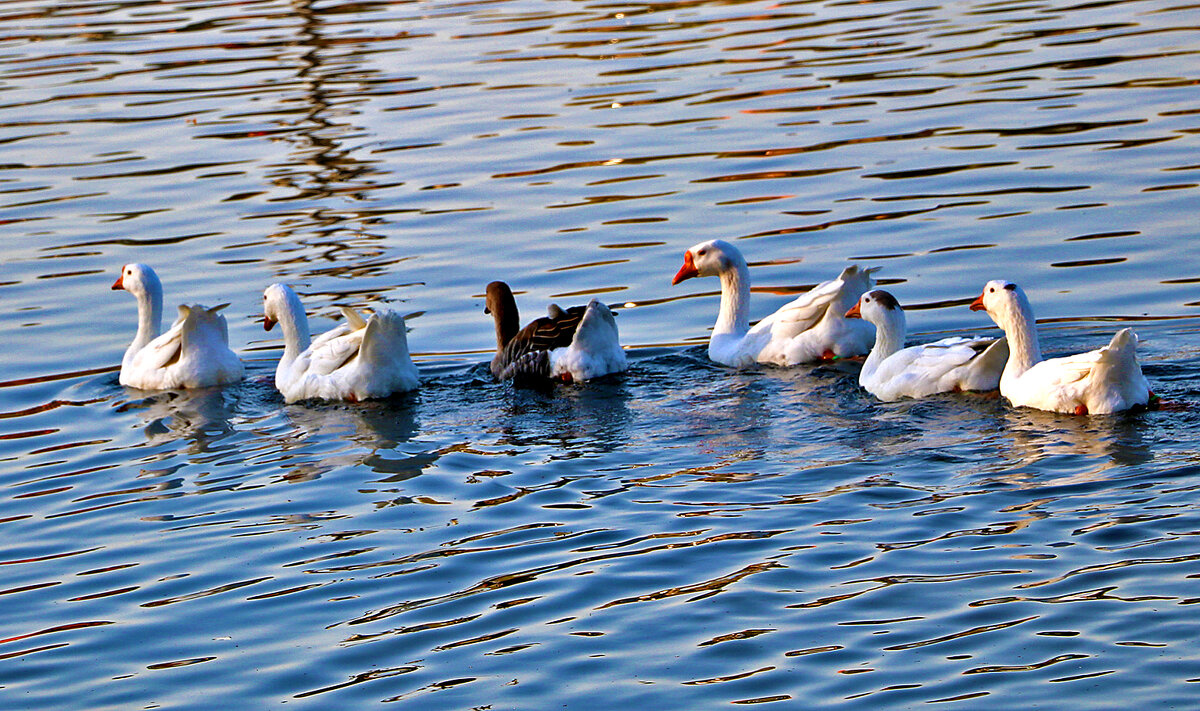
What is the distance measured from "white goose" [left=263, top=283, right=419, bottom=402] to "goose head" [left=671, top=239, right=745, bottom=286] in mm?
2311

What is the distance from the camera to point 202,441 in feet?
34.3

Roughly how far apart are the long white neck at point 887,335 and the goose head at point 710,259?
162cm

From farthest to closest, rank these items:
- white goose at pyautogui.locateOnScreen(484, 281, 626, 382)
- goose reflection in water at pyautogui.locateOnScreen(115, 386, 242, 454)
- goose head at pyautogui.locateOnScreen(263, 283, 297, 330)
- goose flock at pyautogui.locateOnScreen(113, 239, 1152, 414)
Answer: goose head at pyautogui.locateOnScreen(263, 283, 297, 330), white goose at pyautogui.locateOnScreen(484, 281, 626, 382), goose reflection in water at pyautogui.locateOnScreen(115, 386, 242, 454), goose flock at pyautogui.locateOnScreen(113, 239, 1152, 414)

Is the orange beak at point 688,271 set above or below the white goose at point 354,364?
above

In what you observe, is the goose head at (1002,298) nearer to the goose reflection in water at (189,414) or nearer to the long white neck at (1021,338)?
the long white neck at (1021,338)

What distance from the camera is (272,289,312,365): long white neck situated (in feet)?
38.7

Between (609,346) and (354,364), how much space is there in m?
1.78

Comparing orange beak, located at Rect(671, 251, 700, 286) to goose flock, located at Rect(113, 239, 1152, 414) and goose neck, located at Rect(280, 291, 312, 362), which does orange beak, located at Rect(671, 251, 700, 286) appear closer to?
goose flock, located at Rect(113, 239, 1152, 414)

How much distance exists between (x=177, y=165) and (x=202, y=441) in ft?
33.6

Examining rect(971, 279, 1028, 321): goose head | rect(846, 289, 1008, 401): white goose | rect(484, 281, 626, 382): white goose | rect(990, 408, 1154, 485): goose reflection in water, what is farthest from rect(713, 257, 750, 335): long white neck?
rect(990, 408, 1154, 485): goose reflection in water

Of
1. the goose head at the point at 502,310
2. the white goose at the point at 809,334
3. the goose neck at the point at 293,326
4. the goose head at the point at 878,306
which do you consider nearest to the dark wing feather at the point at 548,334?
the goose head at the point at 502,310

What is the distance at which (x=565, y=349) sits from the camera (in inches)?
A: 443

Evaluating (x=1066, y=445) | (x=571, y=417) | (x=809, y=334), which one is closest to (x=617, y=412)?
(x=571, y=417)

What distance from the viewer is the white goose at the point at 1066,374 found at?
29.2ft
